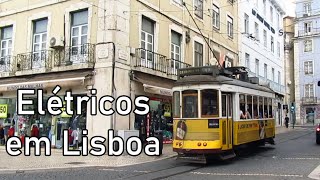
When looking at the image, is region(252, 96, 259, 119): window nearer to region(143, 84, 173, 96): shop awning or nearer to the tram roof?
the tram roof

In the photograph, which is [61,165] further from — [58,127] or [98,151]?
[58,127]

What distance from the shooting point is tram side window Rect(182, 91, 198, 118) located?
43.1 ft

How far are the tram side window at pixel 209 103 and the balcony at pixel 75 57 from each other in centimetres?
657

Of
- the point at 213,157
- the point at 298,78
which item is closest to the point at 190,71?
the point at 213,157

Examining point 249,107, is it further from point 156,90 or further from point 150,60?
point 150,60

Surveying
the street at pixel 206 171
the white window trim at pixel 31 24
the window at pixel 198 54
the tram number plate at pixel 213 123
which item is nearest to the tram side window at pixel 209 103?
the tram number plate at pixel 213 123

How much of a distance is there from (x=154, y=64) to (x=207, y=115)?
768 centimetres

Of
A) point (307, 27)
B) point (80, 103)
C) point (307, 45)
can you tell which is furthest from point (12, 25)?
point (307, 27)

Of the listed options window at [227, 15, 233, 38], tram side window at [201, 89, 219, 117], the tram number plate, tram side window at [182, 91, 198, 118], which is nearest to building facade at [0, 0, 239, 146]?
tram side window at [182, 91, 198, 118]

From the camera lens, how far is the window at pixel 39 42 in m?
19.9

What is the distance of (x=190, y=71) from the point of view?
47.8ft

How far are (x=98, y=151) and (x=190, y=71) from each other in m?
5.08

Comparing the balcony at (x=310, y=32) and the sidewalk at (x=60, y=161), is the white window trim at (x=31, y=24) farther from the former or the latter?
the balcony at (x=310, y=32)

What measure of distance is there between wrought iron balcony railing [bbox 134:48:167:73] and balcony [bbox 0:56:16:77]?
7126mm
